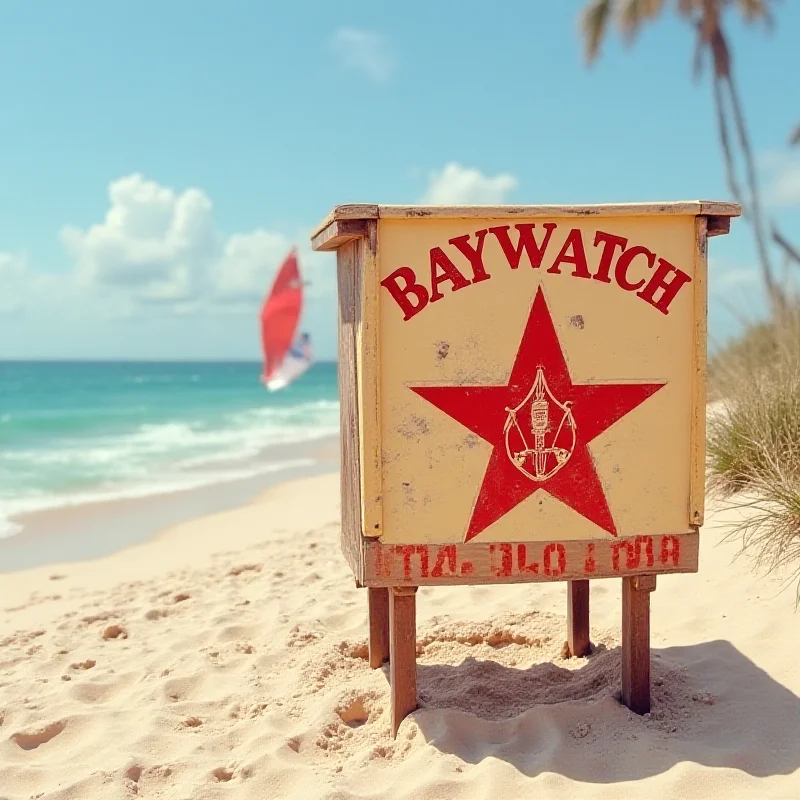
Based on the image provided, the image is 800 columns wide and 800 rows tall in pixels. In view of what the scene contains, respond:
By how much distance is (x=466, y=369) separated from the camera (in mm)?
2980

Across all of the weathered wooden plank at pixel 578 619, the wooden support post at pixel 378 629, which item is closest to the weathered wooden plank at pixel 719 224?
the weathered wooden plank at pixel 578 619

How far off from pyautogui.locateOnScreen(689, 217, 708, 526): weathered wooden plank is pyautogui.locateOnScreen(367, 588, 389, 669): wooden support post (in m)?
1.47

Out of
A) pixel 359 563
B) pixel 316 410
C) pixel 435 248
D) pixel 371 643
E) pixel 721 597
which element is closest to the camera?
A: pixel 435 248

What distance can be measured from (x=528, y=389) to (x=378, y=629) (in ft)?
4.95

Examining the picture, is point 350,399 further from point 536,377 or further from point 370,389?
point 536,377

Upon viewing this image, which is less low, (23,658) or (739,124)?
(739,124)

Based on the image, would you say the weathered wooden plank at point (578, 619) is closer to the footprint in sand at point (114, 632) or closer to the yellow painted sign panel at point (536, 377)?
the yellow painted sign panel at point (536, 377)

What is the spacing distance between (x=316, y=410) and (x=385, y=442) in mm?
27538

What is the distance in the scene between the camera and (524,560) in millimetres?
3066

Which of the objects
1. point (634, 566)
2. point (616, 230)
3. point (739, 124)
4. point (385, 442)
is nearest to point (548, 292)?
point (616, 230)

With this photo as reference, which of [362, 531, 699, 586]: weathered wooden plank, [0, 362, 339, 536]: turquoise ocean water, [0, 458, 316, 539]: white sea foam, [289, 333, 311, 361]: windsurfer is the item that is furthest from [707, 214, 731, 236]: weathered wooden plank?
[289, 333, 311, 361]: windsurfer

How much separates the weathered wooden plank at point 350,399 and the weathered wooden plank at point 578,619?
1.07m

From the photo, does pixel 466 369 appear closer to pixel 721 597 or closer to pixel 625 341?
pixel 625 341

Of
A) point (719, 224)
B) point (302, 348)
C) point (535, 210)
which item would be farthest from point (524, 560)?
point (302, 348)
